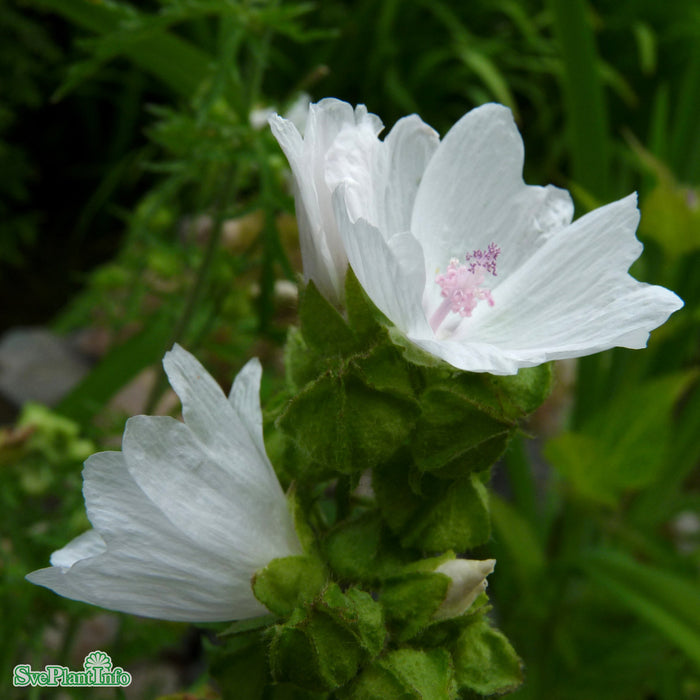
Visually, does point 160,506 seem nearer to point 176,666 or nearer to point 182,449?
point 182,449

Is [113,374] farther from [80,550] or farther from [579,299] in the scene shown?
[579,299]

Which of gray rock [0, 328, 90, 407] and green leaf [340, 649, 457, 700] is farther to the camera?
gray rock [0, 328, 90, 407]

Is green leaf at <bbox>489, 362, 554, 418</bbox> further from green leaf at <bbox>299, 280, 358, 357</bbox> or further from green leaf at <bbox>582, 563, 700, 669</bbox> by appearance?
green leaf at <bbox>582, 563, 700, 669</bbox>

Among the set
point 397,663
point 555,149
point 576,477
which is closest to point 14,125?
→ point 555,149

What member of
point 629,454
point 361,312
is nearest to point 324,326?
point 361,312

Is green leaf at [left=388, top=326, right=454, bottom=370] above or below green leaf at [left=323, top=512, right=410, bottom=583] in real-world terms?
above

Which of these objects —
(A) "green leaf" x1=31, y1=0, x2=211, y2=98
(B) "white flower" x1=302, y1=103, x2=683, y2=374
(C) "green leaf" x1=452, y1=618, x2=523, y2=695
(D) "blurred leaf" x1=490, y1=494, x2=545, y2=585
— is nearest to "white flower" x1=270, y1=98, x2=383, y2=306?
(B) "white flower" x1=302, y1=103, x2=683, y2=374
